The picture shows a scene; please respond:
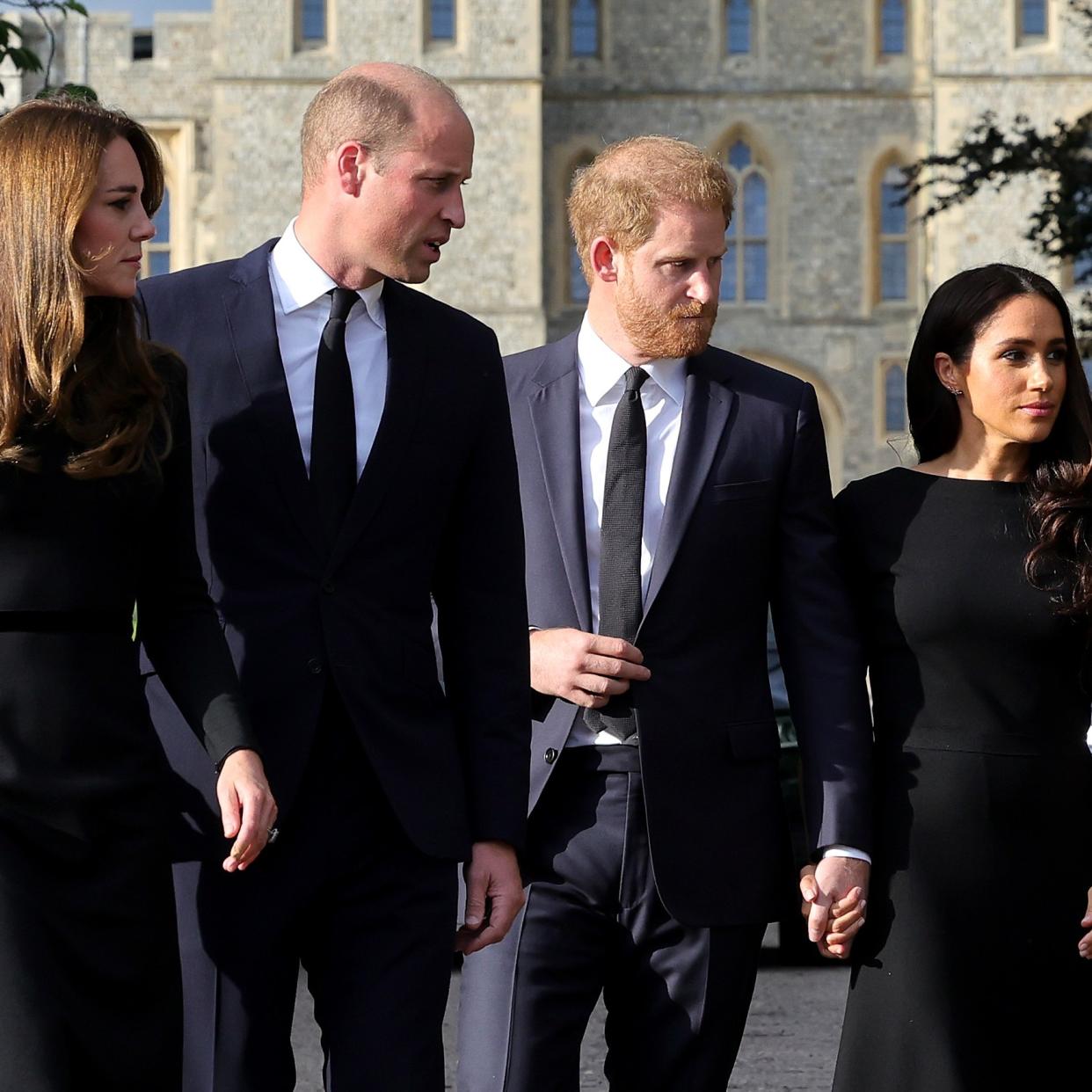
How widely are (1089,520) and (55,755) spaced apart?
1936 mm

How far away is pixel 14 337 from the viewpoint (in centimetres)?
266

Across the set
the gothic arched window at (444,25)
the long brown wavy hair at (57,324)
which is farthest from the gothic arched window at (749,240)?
the long brown wavy hair at (57,324)

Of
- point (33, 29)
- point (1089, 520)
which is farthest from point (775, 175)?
point (1089, 520)

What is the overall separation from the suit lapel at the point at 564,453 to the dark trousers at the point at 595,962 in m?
0.31

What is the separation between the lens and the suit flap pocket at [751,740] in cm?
355

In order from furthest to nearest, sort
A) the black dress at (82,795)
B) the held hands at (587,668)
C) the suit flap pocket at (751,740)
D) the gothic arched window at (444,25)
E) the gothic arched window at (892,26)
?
the gothic arched window at (892,26) → the gothic arched window at (444,25) → the suit flap pocket at (751,740) → the held hands at (587,668) → the black dress at (82,795)

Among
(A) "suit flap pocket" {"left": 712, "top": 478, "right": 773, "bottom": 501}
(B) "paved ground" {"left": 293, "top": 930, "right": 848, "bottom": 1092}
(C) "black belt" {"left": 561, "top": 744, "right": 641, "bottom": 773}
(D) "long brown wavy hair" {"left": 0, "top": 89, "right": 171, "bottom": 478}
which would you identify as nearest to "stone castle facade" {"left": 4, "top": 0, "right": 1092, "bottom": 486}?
(B) "paved ground" {"left": 293, "top": 930, "right": 848, "bottom": 1092}

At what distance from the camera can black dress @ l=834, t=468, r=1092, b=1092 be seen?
352 centimetres

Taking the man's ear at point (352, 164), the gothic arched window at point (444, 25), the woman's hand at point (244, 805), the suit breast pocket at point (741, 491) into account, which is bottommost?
the woman's hand at point (244, 805)

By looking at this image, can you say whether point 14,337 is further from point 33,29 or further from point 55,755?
point 33,29

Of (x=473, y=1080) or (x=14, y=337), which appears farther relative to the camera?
(x=473, y=1080)

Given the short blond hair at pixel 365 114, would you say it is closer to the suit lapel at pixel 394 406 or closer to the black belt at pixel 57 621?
the suit lapel at pixel 394 406

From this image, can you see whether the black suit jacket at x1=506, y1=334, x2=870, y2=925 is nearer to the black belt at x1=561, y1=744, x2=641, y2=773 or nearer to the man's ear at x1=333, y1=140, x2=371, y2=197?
the black belt at x1=561, y1=744, x2=641, y2=773

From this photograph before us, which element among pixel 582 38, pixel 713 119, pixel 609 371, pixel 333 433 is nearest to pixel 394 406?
pixel 333 433
